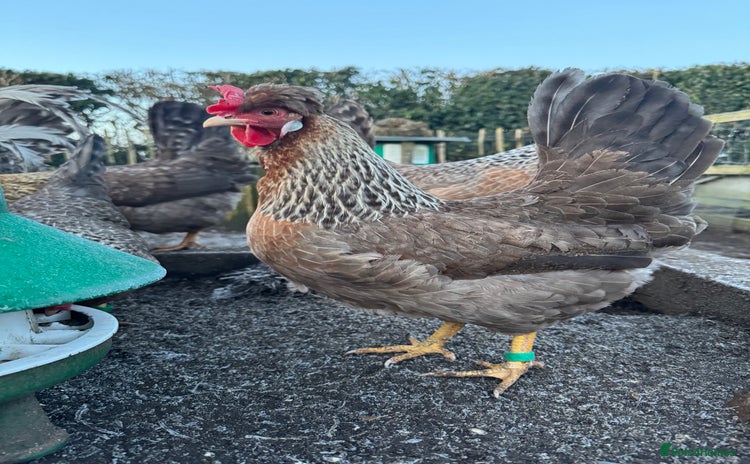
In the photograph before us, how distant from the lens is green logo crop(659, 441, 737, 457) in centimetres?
239

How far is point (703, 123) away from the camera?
9.77 feet

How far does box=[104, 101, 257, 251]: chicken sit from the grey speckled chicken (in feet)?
→ 1.56

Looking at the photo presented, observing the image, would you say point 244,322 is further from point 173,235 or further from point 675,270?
point 675,270

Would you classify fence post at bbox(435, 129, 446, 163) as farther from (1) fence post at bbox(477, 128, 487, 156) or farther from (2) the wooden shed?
(1) fence post at bbox(477, 128, 487, 156)

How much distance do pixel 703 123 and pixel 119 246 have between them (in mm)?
3929

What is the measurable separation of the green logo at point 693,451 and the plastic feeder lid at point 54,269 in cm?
230

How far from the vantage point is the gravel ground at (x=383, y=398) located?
2.43 metres

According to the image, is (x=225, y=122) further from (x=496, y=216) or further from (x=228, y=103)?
(x=496, y=216)

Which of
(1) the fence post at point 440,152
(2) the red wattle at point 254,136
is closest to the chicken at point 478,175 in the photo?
(2) the red wattle at point 254,136

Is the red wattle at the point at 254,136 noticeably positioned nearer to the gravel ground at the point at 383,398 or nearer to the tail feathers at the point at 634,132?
the gravel ground at the point at 383,398

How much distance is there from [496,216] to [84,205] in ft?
12.1

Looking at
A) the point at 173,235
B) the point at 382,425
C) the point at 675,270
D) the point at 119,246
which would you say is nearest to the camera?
the point at 382,425

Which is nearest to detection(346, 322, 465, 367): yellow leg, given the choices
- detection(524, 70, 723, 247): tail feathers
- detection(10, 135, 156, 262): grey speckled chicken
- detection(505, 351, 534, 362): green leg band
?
detection(505, 351, 534, 362): green leg band

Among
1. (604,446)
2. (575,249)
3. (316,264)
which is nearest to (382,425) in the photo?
(316,264)
